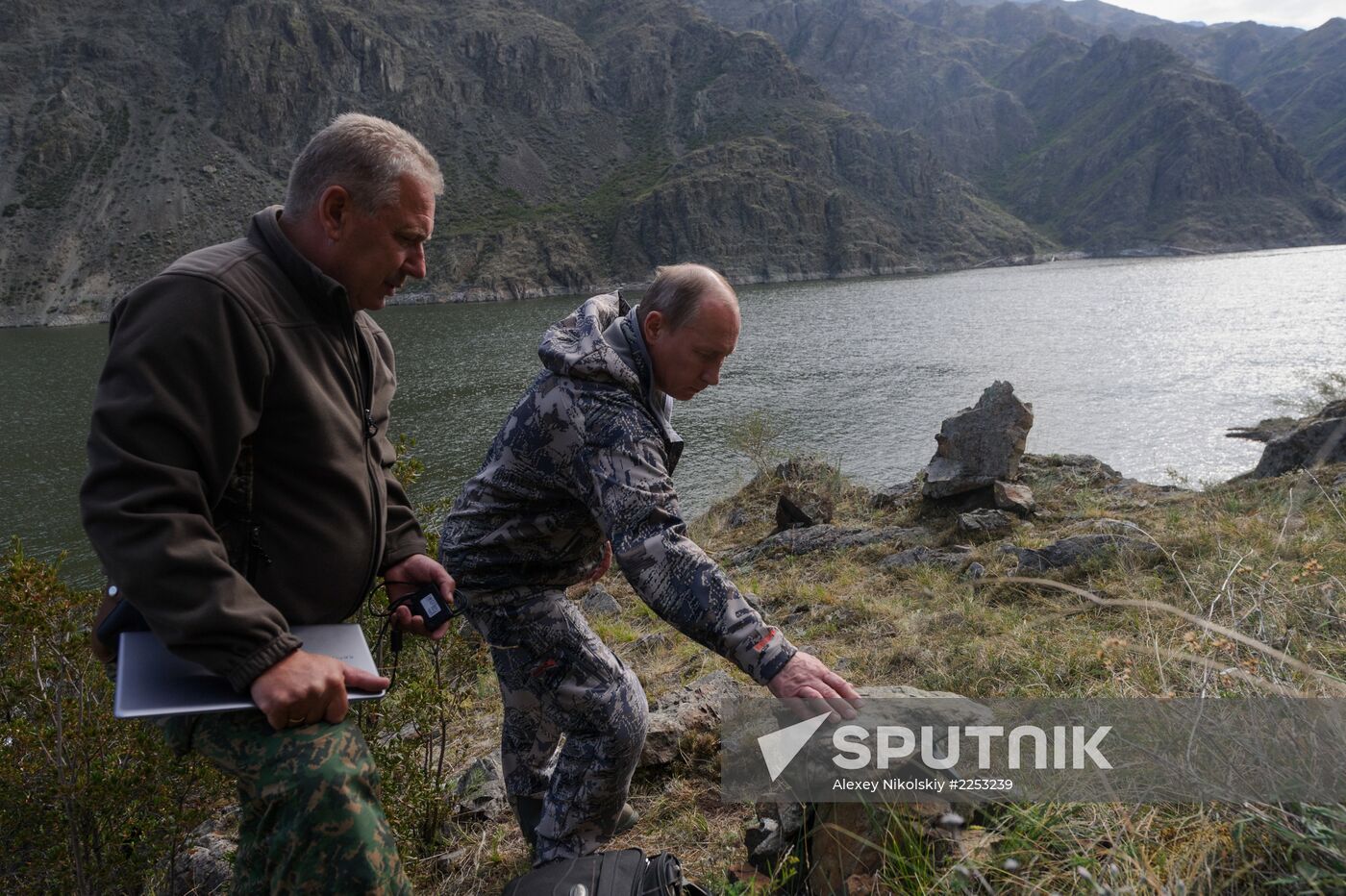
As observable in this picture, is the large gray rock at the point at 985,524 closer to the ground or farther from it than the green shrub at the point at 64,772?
closer to the ground

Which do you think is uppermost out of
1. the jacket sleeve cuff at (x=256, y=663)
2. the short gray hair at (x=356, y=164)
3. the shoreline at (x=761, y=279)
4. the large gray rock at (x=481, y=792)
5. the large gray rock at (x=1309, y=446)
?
the short gray hair at (x=356, y=164)

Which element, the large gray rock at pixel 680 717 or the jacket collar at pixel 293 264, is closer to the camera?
the jacket collar at pixel 293 264

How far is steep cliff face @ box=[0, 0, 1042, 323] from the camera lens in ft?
309

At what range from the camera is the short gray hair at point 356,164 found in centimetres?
197

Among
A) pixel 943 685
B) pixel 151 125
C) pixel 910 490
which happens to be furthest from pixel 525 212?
pixel 943 685

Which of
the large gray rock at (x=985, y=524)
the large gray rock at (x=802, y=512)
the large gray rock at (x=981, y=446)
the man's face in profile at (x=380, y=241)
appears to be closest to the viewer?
the man's face in profile at (x=380, y=241)

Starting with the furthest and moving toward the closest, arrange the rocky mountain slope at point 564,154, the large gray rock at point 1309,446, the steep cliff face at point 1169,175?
the steep cliff face at point 1169,175
the rocky mountain slope at point 564,154
the large gray rock at point 1309,446

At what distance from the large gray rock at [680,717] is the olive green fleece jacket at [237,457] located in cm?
189

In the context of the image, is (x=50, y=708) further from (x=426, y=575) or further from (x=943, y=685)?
(x=943, y=685)

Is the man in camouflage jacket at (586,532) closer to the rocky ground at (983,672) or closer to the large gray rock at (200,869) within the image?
the rocky ground at (983,672)

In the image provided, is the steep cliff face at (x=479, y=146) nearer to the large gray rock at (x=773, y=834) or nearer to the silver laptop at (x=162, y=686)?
the large gray rock at (x=773, y=834)

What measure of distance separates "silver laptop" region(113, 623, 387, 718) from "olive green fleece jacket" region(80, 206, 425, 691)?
0.09 metres

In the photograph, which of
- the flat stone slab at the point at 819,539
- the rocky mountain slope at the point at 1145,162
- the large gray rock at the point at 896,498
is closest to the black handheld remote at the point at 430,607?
the flat stone slab at the point at 819,539

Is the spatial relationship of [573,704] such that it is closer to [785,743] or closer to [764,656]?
[785,743]
